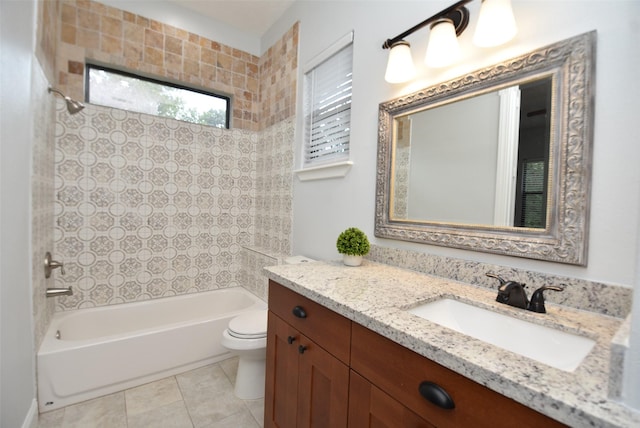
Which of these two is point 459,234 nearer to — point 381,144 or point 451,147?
point 451,147

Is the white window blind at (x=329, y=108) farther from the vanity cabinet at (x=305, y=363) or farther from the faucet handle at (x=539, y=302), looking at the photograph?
the faucet handle at (x=539, y=302)

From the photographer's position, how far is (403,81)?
1374 millimetres

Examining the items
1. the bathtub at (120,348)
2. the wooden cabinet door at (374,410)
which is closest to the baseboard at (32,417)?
the bathtub at (120,348)

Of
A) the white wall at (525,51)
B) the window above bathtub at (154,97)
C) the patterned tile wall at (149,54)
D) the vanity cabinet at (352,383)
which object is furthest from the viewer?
the window above bathtub at (154,97)

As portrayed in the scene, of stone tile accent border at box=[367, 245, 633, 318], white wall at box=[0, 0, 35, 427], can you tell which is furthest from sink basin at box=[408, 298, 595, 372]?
white wall at box=[0, 0, 35, 427]

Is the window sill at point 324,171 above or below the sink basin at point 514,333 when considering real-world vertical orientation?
above

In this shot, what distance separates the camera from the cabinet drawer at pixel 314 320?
0.91 meters

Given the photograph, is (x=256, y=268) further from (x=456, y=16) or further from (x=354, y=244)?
(x=456, y=16)

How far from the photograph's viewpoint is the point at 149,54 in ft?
7.84

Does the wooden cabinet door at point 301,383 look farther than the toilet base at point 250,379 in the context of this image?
No

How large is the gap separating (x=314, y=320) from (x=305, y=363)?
0.19m

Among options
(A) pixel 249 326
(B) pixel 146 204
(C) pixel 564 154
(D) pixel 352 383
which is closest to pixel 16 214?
(B) pixel 146 204

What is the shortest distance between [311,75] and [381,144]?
1.08 meters

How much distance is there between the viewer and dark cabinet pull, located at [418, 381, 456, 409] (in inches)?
24.1
